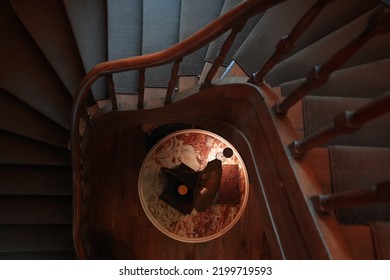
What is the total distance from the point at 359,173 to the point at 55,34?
108 inches

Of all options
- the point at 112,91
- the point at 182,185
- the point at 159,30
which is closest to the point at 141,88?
the point at 112,91

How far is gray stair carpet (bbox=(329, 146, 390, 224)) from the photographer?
1.60 meters

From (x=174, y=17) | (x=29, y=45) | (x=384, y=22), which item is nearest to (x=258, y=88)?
(x=384, y=22)

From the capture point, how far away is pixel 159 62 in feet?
6.34

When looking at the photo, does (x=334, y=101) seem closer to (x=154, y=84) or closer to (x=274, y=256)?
(x=274, y=256)

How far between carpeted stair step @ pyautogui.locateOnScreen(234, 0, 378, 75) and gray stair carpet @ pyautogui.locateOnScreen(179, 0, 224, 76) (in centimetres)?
46

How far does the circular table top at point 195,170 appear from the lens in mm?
3787

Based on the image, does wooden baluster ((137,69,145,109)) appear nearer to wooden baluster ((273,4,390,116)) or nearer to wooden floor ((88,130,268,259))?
wooden baluster ((273,4,390,116))

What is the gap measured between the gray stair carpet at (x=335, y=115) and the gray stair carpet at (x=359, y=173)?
0.19 m

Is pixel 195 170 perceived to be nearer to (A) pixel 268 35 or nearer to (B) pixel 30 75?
(A) pixel 268 35

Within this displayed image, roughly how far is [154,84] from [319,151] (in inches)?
68.4

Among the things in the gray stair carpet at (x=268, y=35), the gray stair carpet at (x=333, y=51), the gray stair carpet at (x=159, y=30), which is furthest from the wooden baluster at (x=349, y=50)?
the gray stair carpet at (x=159, y=30)

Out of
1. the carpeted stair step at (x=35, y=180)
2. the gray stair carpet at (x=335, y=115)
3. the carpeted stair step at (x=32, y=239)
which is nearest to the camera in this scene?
the gray stair carpet at (x=335, y=115)

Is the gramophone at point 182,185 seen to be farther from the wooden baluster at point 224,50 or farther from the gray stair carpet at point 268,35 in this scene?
the wooden baluster at point 224,50
